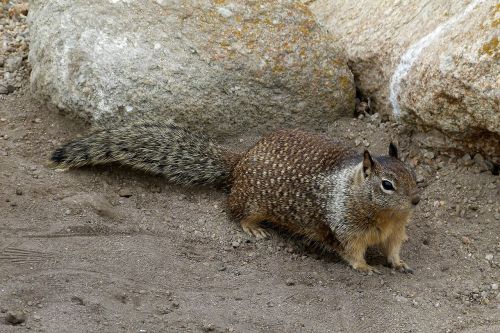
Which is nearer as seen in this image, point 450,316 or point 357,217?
point 450,316

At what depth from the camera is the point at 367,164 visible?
5.12 metres

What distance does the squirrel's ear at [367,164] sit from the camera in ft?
16.6

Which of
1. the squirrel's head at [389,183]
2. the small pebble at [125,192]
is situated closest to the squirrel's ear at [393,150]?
the squirrel's head at [389,183]

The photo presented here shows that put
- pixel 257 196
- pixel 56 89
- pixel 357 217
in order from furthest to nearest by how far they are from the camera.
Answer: pixel 56 89
pixel 257 196
pixel 357 217

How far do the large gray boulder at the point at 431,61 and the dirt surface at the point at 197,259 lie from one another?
0.33 meters

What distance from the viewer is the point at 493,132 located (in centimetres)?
543

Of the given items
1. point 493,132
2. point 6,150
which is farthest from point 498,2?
point 6,150

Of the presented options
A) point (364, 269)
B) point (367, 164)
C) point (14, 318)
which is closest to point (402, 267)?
point (364, 269)

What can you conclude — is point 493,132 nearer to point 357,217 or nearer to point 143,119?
point 357,217

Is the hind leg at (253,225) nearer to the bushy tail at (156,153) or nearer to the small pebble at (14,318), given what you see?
the bushy tail at (156,153)

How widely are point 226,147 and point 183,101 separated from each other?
1.83ft

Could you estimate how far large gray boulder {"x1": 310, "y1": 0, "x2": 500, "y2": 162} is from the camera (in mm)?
5262

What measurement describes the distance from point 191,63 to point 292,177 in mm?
1281

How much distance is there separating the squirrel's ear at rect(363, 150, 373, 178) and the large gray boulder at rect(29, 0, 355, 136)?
1.39 meters
